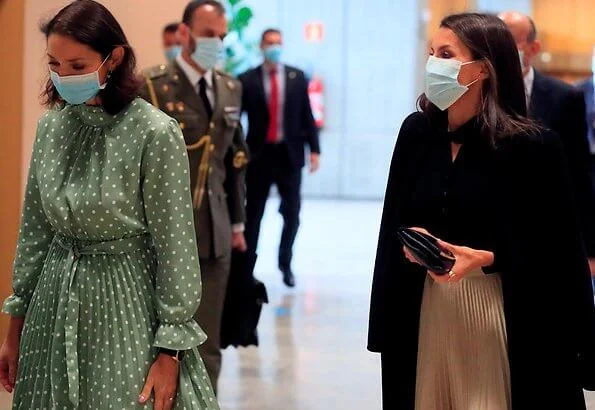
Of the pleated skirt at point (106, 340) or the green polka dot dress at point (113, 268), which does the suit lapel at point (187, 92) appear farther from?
the pleated skirt at point (106, 340)

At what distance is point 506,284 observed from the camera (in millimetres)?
2996

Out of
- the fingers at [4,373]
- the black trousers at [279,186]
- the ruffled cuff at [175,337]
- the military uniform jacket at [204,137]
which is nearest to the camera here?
the ruffled cuff at [175,337]

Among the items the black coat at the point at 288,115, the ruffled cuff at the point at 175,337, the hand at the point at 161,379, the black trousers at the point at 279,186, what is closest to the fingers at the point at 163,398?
the hand at the point at 161,379

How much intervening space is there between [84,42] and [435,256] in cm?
105

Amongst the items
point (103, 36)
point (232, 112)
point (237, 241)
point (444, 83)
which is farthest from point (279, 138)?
point (103, 36)

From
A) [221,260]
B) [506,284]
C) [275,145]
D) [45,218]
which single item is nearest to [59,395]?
[45,218]

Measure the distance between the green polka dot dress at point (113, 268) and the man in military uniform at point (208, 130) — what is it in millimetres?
2096

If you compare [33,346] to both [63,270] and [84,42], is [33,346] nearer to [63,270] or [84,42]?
[63,270]

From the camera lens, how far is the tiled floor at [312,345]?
5520 millimetres

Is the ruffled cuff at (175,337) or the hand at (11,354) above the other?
the ruffled cuff at (175,337)

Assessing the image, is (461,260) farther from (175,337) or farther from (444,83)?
(175,337)

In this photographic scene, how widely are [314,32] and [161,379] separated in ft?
49.6

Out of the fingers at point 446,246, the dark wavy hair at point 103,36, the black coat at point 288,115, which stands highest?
the dark wavy hair at point 103,36

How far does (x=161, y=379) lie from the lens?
2645 mm
